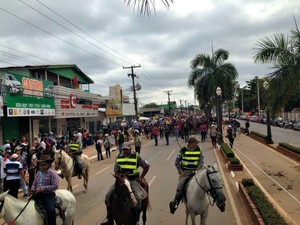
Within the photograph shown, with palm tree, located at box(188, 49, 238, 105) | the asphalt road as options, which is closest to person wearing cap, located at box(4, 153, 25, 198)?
the asphalt road

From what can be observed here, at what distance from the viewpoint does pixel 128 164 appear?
26.6 ft

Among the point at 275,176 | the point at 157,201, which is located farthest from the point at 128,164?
the point at 275,176

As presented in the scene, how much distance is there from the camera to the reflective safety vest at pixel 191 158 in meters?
8.73

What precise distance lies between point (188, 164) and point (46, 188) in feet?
10.9

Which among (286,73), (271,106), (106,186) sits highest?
(286,73)

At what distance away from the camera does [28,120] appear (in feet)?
94.7

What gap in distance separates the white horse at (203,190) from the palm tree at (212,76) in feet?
112

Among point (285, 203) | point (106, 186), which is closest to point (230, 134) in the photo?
point (106, 186)

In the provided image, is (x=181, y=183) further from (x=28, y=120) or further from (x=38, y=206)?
(x=28, y=120)

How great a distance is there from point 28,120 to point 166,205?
779 inches

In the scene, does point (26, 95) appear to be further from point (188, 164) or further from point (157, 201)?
point (188, 164)

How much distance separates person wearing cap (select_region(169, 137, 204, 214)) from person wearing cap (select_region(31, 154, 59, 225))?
2.81m

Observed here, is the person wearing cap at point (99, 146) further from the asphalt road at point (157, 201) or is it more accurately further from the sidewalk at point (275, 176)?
the sidewalk at point (275, 176)

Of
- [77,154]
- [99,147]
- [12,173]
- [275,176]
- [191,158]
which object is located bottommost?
[275,176]
